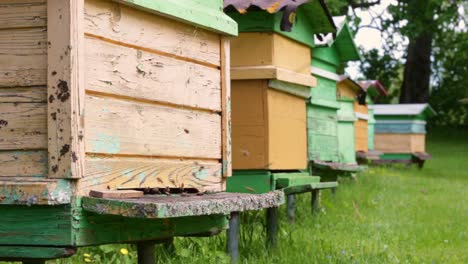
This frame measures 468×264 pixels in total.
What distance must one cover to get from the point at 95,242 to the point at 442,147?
23433 millimetres

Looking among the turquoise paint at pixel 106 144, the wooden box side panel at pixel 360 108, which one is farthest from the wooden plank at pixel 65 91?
the wooden box side panel at pixel 360 108

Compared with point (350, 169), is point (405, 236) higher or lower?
lower

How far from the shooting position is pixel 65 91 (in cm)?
272

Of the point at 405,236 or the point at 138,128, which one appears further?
the point at 405,236

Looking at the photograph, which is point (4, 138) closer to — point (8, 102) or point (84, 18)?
point (8, 102)

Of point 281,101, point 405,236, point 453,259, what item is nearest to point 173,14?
point 281,101

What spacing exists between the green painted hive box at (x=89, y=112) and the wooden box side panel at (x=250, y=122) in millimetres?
1978

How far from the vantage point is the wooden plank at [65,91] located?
2717 millimetres

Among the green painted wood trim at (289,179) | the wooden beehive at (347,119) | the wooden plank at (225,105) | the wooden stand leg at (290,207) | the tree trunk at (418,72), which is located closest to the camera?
the wooden plank at (225,105)

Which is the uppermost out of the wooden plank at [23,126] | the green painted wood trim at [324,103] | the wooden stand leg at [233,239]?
the green painted wood trim at [324,103]

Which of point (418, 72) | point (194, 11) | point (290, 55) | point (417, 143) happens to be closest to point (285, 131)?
point (290, 55)

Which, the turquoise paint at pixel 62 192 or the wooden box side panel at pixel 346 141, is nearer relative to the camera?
the turquoise paint at pixel 62 192

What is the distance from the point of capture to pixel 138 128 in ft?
10.3

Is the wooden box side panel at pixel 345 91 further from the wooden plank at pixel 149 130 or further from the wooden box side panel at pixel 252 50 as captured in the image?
the wooden plank at pixel 149 130
